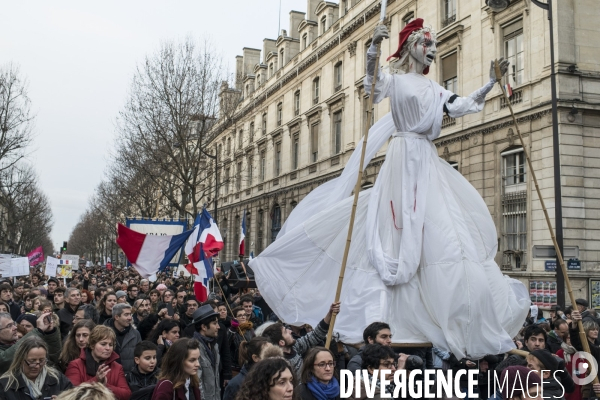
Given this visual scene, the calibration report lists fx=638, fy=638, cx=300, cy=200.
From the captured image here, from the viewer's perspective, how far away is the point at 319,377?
4051 mm

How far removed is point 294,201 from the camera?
37750 millimetres

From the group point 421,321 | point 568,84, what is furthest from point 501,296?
point 568,84

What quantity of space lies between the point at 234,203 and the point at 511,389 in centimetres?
4634

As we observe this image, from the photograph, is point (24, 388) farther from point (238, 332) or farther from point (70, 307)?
point (70, 307)

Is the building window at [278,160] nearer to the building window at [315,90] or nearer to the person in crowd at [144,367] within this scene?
the building window at [315,90]

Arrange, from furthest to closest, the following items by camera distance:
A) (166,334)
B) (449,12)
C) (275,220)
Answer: (275,220), (449,12), (166,334)

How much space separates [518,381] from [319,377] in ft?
3.93


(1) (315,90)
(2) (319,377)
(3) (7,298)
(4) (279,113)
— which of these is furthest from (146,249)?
(4) (279,113)

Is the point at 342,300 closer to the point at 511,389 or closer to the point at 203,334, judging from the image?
the point at 203,334

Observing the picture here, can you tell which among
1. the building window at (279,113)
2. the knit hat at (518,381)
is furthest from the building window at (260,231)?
the knit hat at (518,381)

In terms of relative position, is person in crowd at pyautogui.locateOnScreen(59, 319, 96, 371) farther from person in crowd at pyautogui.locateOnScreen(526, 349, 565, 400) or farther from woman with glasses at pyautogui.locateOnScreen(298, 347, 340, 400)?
person in crowd at pyautogui.locateOnScreen(526, 349, 565, 400)

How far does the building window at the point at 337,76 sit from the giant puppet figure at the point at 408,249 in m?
27.1

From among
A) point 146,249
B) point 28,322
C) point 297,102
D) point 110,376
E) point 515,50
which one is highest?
point 297,102

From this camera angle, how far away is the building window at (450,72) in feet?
75.9
